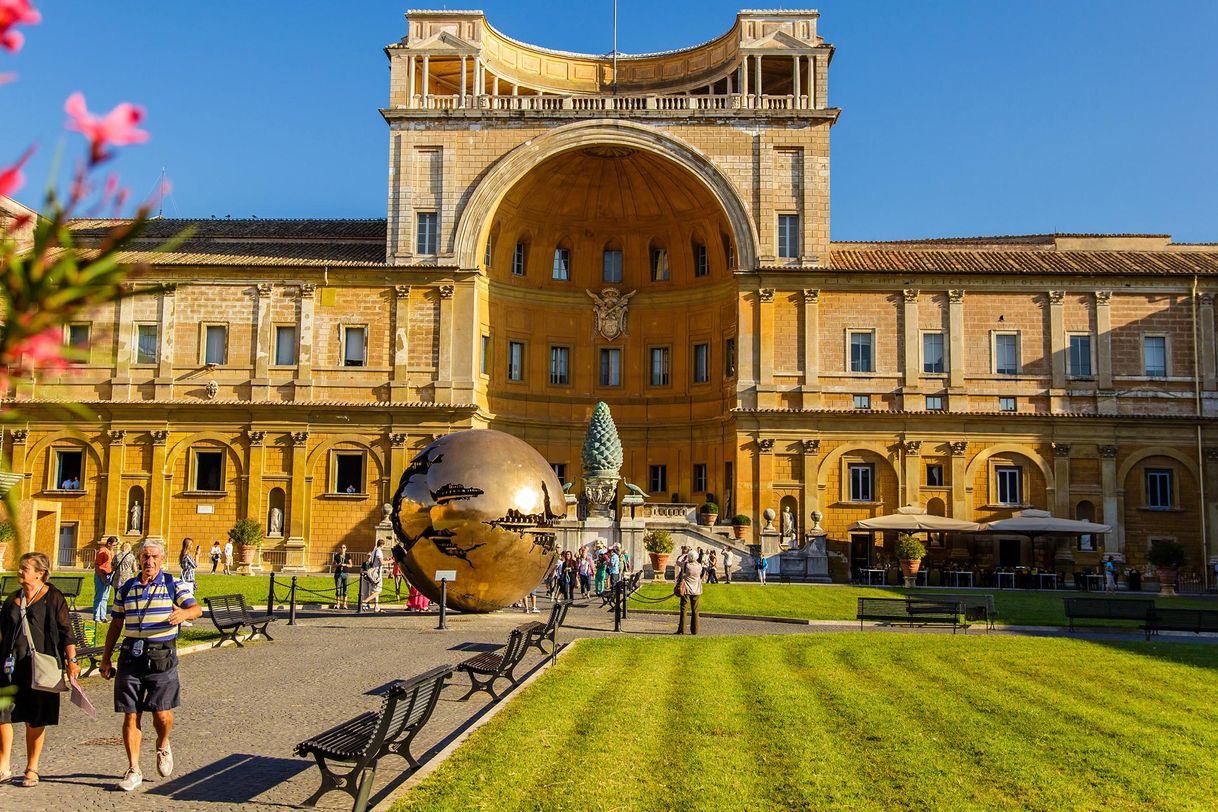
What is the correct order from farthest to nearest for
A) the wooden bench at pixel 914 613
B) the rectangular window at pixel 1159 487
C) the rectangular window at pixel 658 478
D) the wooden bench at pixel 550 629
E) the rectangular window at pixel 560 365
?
1. the rectangular window at pixel 560 365
2. the rectangular window at pixel 658 478
3. the rectangular window at pixel 1159 487
4. the wooden bench at pixel 914 613
5. the wooden bench at pixel 550 629

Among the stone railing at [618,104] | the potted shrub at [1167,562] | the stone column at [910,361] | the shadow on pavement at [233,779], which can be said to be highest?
the stone railing at [618,104]

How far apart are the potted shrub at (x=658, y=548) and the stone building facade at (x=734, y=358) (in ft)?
18.3

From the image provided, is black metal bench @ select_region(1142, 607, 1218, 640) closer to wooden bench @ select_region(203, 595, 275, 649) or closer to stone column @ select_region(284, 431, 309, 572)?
wooden bench @ select_region(203, 595, 275, 649)

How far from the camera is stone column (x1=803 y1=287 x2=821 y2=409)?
43.0m

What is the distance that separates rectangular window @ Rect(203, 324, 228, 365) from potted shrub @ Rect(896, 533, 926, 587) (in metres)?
27.1

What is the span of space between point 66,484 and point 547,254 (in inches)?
853

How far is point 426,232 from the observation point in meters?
44.5

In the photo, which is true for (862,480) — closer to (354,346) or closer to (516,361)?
(516,361)

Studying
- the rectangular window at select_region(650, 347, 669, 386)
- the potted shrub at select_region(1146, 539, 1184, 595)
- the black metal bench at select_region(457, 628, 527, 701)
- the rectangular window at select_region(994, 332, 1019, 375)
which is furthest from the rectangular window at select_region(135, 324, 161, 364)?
Result: the potted shrub at select_region(1146, 539, 1184, 595)

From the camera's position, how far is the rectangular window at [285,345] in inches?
1734

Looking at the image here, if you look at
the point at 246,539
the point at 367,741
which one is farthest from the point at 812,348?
the point at 367,741

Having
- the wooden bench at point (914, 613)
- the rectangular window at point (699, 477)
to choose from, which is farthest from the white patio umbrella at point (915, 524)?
the wooden bench at point (914, 613)

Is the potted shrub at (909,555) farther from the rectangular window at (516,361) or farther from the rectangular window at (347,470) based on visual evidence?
the rectangular window at (347,470)

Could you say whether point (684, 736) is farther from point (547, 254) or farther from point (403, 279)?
point (547, 254)
